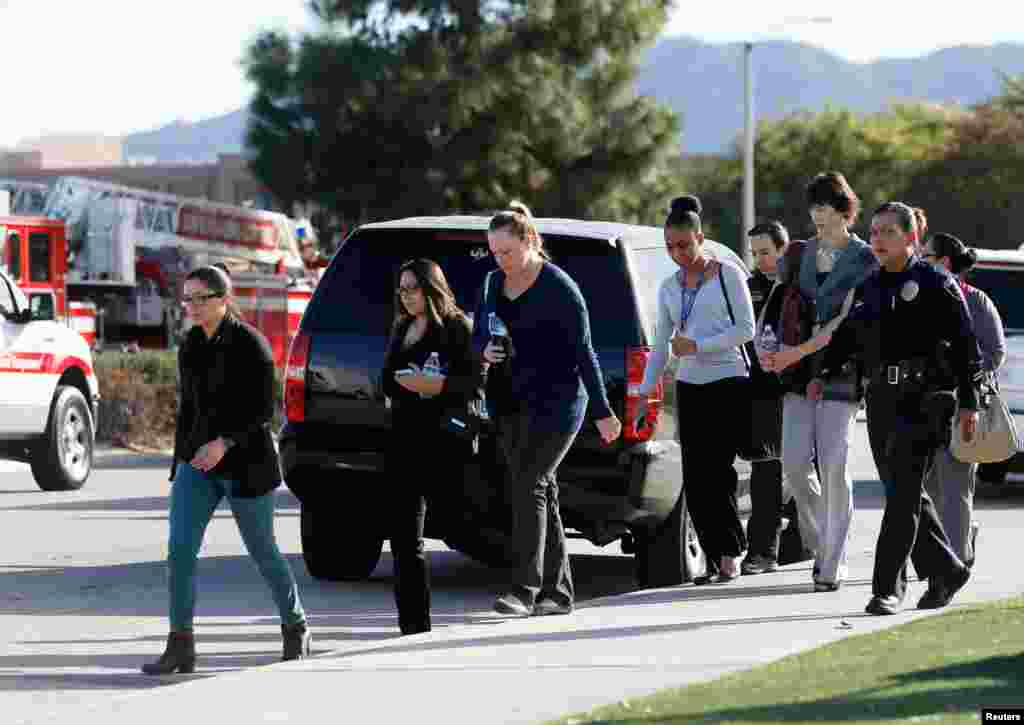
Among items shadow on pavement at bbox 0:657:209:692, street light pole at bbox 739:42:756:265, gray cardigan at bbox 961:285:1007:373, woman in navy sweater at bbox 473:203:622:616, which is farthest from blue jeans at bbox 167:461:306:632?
street light pole at bbox 739:42:756:265

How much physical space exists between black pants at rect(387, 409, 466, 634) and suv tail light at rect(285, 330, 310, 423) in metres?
2.06

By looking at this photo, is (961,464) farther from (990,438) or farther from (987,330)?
(987,330)

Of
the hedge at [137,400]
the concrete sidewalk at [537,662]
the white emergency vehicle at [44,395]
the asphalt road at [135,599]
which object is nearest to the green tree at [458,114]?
the hedge at [137,400]

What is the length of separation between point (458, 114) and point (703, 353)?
115 feet

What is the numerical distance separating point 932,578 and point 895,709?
3.32 metres

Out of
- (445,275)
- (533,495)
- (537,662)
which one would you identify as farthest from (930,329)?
(445,275)

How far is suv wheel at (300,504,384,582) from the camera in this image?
12.3m

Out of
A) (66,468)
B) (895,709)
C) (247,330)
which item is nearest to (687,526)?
(247,330)

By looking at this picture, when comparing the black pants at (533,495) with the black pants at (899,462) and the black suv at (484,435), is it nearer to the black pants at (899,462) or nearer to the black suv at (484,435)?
the black suv at (484,435)

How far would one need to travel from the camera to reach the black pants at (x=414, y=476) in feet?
31.8

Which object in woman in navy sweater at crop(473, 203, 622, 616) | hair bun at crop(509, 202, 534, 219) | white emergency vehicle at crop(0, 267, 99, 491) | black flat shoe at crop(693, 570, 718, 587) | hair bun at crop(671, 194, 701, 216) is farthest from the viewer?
white emergency vehicle at crop(0, 267, 99, 491)

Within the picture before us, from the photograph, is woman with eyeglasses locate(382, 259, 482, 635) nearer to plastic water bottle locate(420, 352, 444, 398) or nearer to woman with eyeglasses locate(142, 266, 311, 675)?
plastic water bottle locate(420, 352, 444, 398)

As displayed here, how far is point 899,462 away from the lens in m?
9.79

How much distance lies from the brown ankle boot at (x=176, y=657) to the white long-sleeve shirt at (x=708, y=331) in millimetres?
2789
